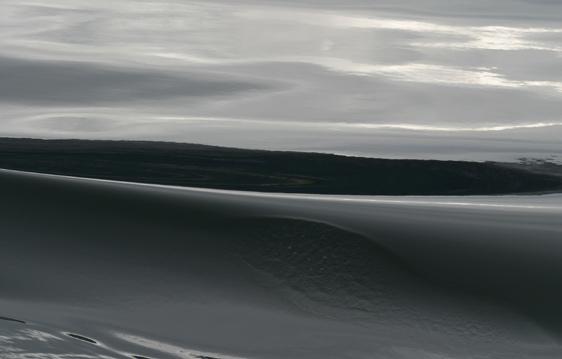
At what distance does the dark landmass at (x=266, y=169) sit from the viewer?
1.46 m

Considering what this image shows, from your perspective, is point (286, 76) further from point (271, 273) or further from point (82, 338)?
point (82, 338)

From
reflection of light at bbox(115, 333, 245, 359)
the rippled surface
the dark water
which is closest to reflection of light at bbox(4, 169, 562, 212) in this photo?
the dark water

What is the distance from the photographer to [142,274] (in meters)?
1.25

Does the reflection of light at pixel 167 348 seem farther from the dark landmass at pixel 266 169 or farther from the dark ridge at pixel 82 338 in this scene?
the dark landmass at pixel 266 169

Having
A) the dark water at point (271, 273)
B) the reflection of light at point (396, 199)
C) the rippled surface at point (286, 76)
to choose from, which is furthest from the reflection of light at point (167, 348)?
the rippled surface at point (286, 76)

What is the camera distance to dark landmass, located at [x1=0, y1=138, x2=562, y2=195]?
1.46m

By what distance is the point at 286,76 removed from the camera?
1.99 meters

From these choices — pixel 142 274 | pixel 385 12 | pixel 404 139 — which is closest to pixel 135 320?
pixel 142 274

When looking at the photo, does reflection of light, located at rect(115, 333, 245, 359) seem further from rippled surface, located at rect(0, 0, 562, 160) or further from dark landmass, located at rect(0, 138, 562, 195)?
rippled surface, located at rect(0, 0, 562, 160)

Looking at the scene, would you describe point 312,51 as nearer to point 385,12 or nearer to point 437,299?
point 385,12

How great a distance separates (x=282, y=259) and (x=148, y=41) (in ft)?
3.33

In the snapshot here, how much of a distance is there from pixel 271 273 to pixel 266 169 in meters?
0.25

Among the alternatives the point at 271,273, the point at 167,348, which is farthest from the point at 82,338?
the point at 271,273

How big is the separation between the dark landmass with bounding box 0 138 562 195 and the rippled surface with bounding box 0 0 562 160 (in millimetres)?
39
